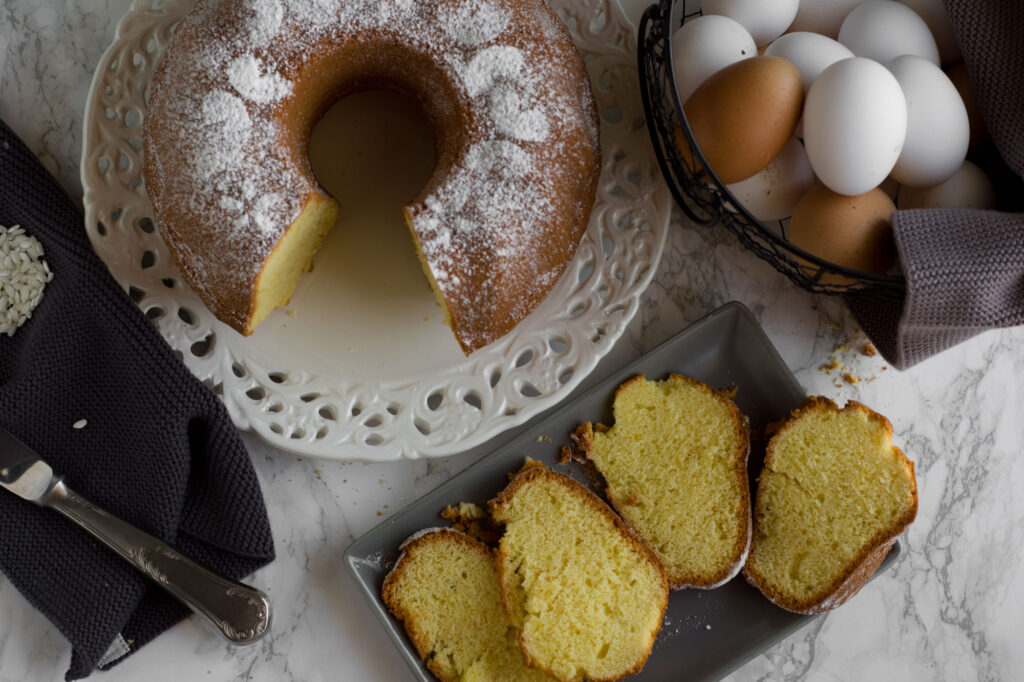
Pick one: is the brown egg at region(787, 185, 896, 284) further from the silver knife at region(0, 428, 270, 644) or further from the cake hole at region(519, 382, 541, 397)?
the silver knife at region(0, 428, 270, 644)

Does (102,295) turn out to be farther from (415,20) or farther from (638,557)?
(638,557)

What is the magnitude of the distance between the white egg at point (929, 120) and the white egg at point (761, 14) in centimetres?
20

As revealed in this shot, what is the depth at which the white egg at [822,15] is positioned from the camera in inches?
60.5

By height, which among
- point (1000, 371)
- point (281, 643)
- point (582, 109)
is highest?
point (582, 109)

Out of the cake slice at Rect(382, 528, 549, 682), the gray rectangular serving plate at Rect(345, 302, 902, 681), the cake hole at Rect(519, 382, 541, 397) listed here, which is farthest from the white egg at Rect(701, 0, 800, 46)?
the cake slice at Rect(382, 528, 549, 682)

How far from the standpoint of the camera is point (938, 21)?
5.07 feet

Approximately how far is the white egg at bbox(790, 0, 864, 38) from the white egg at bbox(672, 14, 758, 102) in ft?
0.53

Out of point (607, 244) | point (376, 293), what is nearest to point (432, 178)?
point (376, 293)

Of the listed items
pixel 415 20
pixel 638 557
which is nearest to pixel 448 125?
pixel 415 20

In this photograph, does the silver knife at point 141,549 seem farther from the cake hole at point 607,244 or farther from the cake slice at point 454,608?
the cake hole at point 607,244

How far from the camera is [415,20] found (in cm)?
146

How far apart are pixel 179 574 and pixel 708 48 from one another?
1302mm

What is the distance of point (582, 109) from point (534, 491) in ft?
2.33

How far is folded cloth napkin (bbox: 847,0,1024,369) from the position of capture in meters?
1.36
